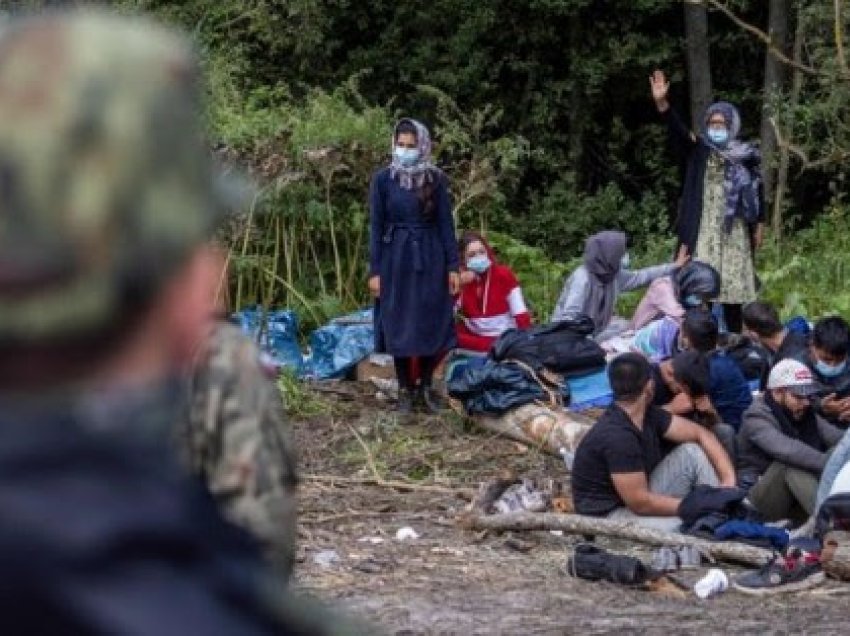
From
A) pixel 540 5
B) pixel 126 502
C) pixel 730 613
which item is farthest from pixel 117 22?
pixel 540 5

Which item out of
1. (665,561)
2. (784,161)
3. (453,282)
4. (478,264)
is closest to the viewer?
(665,561)

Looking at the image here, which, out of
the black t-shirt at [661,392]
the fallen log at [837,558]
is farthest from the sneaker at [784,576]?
the black t-shirt at [661,392]

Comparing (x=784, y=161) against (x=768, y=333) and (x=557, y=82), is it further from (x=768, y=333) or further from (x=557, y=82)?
(x=768, y=333)

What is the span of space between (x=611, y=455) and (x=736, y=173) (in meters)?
3.52

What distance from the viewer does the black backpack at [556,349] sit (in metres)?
9.66

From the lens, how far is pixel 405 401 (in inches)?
392

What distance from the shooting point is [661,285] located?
10289 mm

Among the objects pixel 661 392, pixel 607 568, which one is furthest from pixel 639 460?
pixel 661 392

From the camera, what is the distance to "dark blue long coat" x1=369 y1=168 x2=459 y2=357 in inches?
388

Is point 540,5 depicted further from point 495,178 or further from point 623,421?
point 623,421

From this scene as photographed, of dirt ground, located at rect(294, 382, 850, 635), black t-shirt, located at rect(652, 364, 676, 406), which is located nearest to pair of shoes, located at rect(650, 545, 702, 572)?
dirt ground, located at rect(294, 382, 850, 635)

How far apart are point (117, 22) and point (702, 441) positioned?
21.8 ft

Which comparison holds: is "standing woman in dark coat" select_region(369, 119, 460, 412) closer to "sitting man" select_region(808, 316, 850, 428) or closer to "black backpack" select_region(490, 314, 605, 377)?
"black backpack" select_region(490, 314, 605, 377)

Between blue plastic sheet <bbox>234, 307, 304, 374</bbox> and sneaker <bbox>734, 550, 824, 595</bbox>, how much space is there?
169 inches
